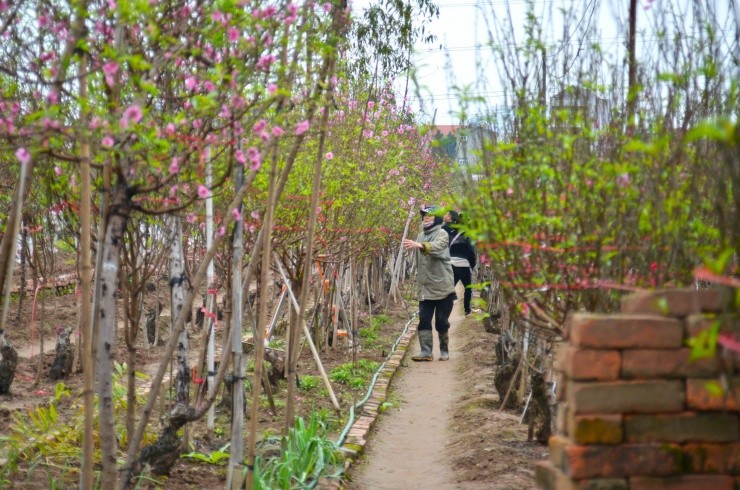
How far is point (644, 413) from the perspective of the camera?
3.32 metres

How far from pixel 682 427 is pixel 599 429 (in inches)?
11.4

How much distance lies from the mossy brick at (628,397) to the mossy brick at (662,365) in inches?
1.1

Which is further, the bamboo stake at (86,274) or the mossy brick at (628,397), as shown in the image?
the bamboo stake at (86,274)

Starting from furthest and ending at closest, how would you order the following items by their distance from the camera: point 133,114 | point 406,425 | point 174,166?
point 406,425
point 174,166
point 133,114

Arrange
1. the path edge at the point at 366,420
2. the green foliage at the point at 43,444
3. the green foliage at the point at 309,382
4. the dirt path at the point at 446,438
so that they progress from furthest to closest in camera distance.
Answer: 1. the green foliage at the point at 309,382
2. the dirt path at the point at 446,438
3. the path edge at the point at 366,420
4. the green foliage at the point at 43,444

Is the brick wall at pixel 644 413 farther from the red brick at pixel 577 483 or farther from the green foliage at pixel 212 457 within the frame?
the green foliage at pixel 212 457

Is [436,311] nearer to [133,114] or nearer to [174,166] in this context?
[174,166]

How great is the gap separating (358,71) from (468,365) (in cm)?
429

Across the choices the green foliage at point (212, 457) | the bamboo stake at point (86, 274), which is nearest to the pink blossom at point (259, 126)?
the bamboo stake at point (86, 274)

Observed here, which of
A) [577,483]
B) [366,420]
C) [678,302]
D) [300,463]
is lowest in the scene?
[366,420]

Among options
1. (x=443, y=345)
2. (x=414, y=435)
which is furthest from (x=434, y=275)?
(x=414, y=435)

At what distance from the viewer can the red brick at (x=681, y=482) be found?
10.8ft

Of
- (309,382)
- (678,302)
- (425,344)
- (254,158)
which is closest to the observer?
(678,302)

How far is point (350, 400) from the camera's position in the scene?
9.95 metres
